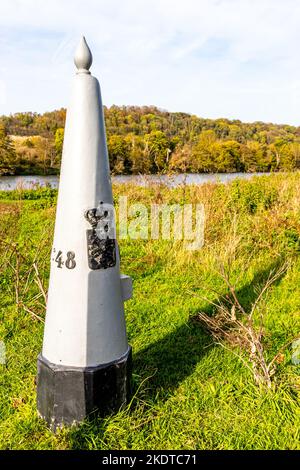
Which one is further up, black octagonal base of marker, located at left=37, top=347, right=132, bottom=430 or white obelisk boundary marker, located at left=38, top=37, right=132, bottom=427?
white obelisk boundary marker, located at left=38, top=37, right=132, bottom=427

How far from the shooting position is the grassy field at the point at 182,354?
2342 millimetres

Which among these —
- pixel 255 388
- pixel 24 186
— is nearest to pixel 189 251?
pixel 255 388

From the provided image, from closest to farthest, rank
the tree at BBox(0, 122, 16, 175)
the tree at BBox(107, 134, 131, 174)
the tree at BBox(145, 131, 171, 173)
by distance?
the tree at BBox(145, 131, 171, 173), the tree at BBox(107, 134, 131, 174), the tree at BBox(0, 122, 16, 175)

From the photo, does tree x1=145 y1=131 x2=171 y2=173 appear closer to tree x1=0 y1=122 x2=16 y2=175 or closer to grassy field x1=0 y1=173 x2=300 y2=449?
grassy field x1=0 y1=173 x2=300 y2=449

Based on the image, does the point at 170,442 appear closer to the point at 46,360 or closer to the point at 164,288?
the point at 46,360

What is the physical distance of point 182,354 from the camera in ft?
10.9

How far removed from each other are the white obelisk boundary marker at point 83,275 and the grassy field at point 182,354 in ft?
0.81

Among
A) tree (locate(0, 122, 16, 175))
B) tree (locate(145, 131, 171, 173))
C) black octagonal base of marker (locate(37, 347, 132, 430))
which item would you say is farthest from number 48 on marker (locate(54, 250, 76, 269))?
tree (locate(0, 122, 16, 175))

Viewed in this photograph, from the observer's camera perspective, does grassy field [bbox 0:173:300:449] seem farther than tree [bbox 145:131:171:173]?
No

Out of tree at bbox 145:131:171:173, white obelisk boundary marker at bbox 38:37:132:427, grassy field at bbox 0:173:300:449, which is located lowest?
grassy field at bbox 0:173:300:449

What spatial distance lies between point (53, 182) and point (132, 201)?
6.03m

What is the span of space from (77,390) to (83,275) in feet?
2.25

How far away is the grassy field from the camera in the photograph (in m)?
2.34

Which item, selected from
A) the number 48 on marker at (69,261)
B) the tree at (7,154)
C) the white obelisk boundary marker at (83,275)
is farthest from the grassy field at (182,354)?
the tree at (7,154)
